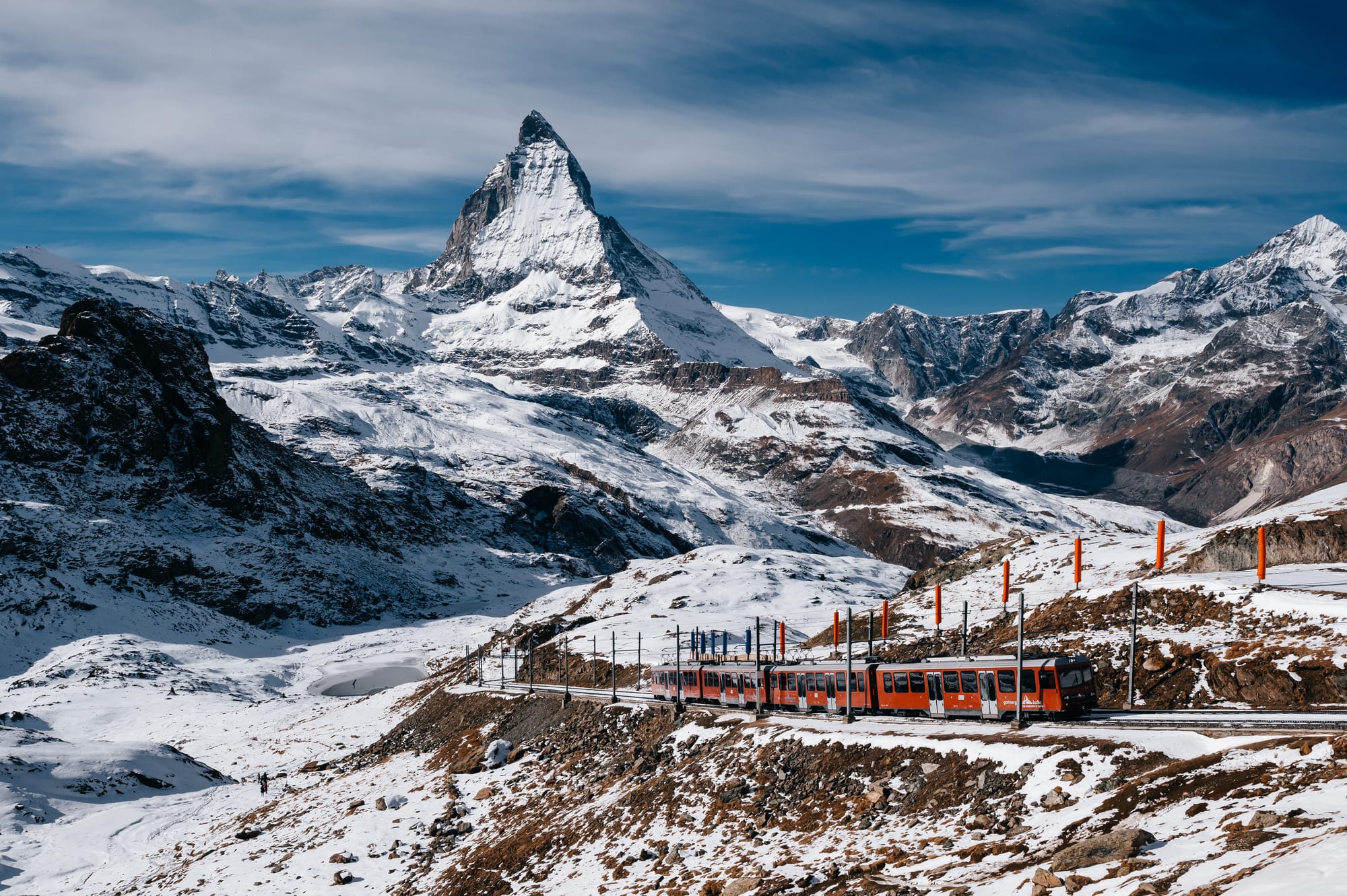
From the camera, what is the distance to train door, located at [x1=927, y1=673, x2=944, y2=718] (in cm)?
4150

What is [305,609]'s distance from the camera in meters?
185

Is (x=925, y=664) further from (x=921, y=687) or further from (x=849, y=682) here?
(x=849, y=682)

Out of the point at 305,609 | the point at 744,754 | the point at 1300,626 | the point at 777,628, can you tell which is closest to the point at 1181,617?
the point at 1300,626

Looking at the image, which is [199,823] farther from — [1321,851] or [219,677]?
[219,677]

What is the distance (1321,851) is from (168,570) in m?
188

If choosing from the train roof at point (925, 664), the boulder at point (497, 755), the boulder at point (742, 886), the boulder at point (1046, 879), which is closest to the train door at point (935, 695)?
the train roof at point (925, 664)

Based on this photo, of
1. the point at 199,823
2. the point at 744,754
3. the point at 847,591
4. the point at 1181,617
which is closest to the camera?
the point at 744,754

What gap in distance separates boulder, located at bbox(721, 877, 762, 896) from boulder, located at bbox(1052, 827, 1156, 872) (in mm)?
9180

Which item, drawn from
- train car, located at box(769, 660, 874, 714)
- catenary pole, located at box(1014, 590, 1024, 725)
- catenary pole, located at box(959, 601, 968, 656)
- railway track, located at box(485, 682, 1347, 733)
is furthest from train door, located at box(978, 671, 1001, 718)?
catenary pole, located at box(959, 601, 968, 656)

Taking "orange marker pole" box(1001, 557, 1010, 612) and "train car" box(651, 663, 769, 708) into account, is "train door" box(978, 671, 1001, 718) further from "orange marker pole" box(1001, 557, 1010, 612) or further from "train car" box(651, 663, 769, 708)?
"orange marker pole" box(1001, 557, 1010, 612)

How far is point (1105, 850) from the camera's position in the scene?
72.3 feet

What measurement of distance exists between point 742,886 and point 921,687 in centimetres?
1663

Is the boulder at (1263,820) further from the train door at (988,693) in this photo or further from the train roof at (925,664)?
the train door at (988,693)

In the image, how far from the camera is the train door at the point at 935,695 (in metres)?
41.5
